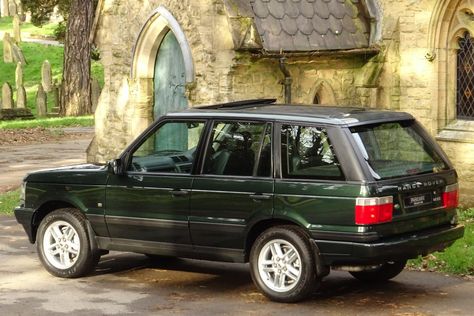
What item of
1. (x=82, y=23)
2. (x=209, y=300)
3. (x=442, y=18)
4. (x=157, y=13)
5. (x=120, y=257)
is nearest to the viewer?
(x=209, y=300)

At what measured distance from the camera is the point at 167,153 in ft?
36.3

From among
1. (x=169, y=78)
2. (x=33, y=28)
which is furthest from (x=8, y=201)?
(x=33, y=28)

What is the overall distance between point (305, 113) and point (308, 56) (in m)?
7.20

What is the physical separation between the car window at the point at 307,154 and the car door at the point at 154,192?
1.00 metres

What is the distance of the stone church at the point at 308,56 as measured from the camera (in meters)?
16.2

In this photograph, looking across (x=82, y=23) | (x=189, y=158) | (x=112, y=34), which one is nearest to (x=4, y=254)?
(x=189, y=158)

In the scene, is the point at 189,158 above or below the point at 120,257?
above

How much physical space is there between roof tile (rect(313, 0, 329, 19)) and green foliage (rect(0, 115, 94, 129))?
16537 millimetres

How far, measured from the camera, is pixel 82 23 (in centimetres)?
3525

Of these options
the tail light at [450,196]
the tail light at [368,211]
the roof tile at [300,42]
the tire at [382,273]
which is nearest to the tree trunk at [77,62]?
the roof tile at [300,42]

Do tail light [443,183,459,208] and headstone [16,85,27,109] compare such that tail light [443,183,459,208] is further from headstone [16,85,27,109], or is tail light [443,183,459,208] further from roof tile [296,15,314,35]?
headstone [16,85,27,109]

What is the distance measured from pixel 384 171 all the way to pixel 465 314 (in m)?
1.40

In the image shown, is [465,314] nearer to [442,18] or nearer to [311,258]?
[311,258]

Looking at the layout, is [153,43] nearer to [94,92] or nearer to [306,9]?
[306,9]
